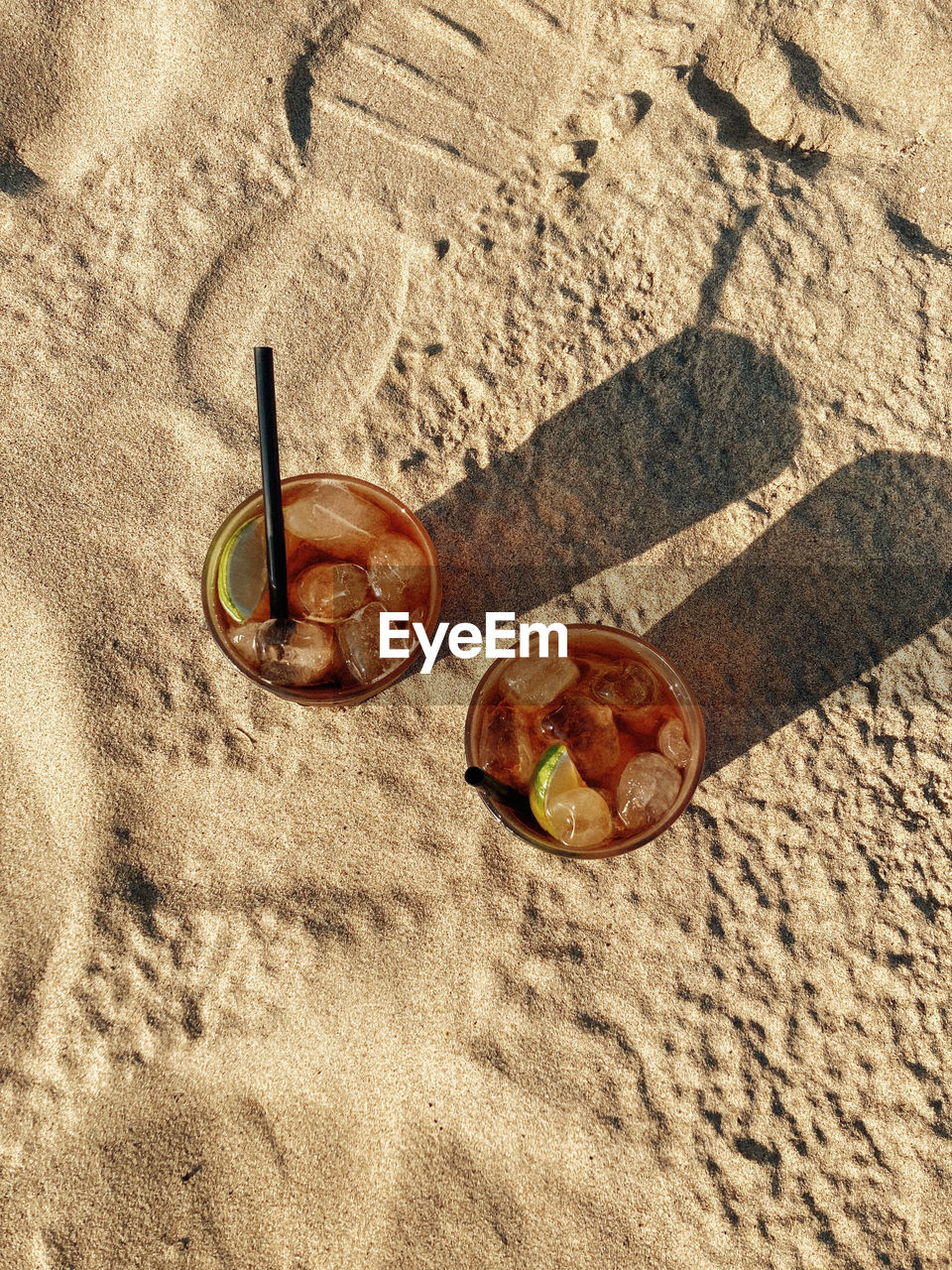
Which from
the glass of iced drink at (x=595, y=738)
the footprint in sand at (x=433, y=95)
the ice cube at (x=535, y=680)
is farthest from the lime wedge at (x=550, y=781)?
the footprint in sand at (x=433, y=95)

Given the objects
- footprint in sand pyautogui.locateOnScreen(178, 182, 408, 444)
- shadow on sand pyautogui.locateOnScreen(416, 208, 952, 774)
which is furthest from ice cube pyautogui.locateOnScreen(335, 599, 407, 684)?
footprint in sand pyautogui.locateOnScreen(178, 182, 408, 444)

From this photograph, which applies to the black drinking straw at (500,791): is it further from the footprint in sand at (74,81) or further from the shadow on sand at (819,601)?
the footprint in sand at (74,81)

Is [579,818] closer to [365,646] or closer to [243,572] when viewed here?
[365,646]

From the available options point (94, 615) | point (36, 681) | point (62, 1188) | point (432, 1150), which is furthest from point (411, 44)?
point (62, 1188)

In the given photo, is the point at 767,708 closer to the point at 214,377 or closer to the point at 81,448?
the point at 214,377

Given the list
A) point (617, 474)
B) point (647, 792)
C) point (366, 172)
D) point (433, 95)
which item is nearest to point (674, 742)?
point (647, 792)

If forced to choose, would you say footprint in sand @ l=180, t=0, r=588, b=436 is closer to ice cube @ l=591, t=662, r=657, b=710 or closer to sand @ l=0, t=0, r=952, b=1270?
sand @ l=0, t=0, r=952, b=1270
